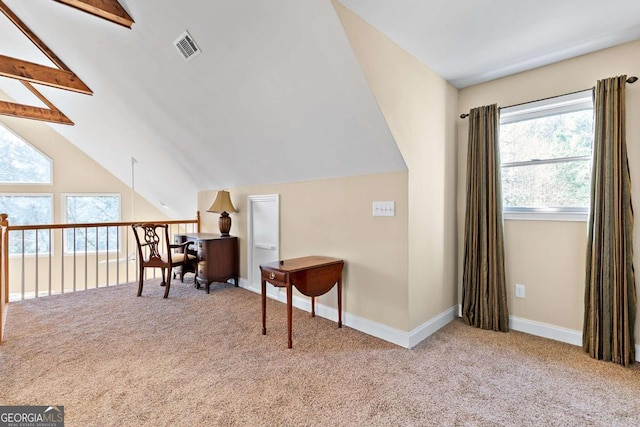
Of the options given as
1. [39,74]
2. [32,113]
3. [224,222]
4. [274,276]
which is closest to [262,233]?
[224,222]

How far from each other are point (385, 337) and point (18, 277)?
7.12 metres

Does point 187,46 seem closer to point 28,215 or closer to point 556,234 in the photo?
point 556,234

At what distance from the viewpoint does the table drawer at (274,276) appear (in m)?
2.35

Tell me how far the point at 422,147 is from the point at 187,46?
2124 millimetres

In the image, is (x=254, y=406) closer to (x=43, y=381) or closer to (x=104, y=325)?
(x=43, y=381)

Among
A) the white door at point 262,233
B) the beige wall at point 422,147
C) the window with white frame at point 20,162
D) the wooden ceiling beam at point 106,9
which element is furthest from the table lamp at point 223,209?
the window with white frame at point 20,162

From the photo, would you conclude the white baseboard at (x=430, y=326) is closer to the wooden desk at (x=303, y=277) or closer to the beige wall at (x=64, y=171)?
the wooden desk at (x=303, y=277)

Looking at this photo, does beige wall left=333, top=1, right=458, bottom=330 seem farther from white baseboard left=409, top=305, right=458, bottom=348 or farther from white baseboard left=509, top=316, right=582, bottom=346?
white baseboard left=509, top=316, right=582, bottom=346

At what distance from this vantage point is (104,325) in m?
2.80

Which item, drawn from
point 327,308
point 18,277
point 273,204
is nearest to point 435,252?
point 327,308

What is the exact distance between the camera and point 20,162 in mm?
5727

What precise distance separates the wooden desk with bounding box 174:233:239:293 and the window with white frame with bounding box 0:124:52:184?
4161mm

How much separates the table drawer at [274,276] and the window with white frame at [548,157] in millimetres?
2119

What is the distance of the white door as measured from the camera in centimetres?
360
